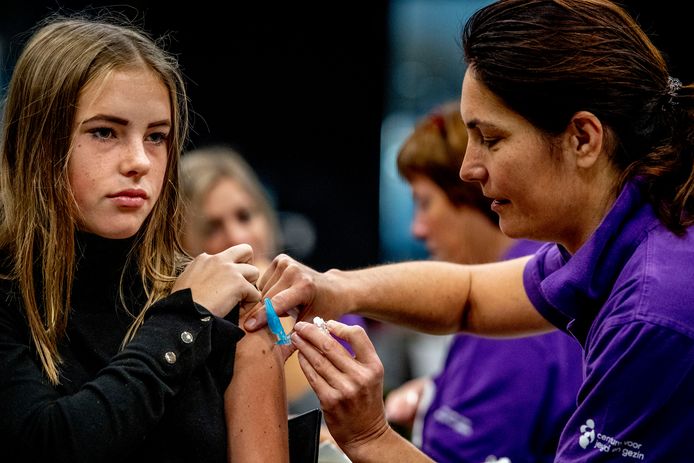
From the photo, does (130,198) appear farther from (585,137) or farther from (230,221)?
(230,221)

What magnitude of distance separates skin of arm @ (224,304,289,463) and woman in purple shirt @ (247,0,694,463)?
53 millimetres

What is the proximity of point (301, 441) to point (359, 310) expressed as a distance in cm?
40

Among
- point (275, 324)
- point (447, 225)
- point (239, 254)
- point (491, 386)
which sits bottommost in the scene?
point (491, 386)

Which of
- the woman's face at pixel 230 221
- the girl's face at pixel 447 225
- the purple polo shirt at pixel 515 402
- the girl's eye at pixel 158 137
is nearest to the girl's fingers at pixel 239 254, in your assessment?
the girl's eye at pixel 158 137

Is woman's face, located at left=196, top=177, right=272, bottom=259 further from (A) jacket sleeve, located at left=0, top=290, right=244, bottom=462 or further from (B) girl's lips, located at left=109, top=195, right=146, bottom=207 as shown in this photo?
(A) jacket sleeve, located at left=0, top=290, right=244, bottom=462

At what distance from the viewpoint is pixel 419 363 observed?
4738 mm

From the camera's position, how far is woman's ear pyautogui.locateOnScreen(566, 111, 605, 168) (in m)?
1.58

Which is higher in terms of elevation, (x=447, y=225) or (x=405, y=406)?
(x=447, y=225)

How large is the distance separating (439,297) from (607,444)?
64 cm

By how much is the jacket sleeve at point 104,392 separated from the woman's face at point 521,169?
59cm

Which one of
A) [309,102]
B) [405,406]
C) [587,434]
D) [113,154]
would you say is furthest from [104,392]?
[309,102]

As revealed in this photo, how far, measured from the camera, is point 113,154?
58.2 inches

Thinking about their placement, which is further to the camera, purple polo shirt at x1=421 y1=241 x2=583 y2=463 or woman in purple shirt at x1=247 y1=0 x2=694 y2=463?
purple polo shirt at x1=421 y1=241 x2=583 y2=463

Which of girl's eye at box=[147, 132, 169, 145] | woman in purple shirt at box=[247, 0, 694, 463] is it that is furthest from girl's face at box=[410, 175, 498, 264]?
girl's eye at box=[147, 132, 169, 145]
